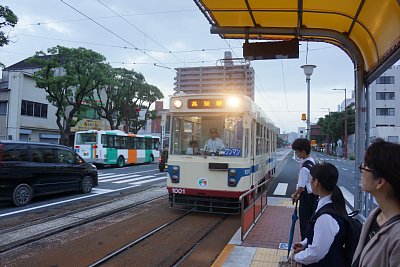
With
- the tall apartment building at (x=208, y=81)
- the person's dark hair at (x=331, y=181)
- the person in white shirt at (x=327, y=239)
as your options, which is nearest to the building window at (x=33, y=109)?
the tall apartment building at (x=208, y=81)

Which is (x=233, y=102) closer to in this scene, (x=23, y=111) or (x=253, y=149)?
(x=253, y=149)

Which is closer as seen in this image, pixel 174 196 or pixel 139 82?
pixel 174 196

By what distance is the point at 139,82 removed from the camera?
38625 millimetres

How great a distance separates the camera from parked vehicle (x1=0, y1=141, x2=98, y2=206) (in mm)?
9938

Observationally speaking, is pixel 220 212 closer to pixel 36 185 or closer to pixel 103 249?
pixel 103 249

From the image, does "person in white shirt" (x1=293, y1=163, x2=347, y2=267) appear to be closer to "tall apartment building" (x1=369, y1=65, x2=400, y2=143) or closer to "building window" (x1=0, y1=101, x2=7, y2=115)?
"building window" (x1=0, y1=101, x2=7, y2=115)

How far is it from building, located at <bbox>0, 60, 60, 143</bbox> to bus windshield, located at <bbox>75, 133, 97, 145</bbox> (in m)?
10.9

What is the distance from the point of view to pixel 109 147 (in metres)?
25.5

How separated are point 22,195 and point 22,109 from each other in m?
26.2

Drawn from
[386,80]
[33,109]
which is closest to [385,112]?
[386,80]

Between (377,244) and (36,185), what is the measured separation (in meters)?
10.9

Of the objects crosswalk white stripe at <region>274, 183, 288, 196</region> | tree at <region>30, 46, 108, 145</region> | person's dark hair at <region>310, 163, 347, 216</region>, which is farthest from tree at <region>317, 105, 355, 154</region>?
person's dark hair at <region>310, 163, 347, 216</region>

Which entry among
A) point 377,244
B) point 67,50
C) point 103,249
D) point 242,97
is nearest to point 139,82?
point 67,50

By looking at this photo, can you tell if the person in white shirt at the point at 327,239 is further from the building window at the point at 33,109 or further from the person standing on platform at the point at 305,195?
the building window at the point at 33,109
